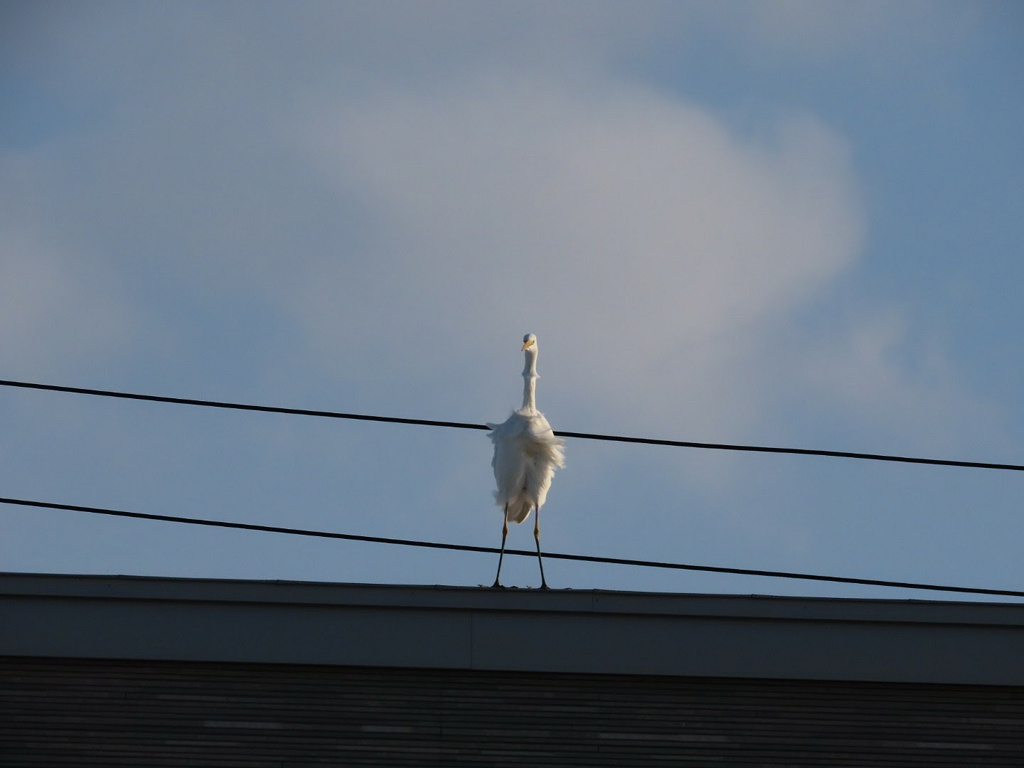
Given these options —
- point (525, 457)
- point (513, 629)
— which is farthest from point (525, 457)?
point (513, 629)

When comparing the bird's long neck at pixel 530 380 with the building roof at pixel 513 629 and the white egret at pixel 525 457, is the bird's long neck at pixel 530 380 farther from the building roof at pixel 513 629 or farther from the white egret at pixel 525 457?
the building roof at pixel 513 629

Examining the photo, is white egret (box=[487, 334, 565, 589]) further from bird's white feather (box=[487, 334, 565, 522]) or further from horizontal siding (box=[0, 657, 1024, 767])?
horizontal siding (box=[0, 657, 1024, 767])

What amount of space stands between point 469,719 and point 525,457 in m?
3.76

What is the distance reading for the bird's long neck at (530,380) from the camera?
11.1 meters

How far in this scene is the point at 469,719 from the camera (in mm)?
Answer: 7211

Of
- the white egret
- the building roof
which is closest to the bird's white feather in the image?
the white egret

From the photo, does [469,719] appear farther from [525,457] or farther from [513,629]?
[525,457]

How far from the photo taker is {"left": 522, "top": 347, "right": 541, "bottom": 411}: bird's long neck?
11.1 m

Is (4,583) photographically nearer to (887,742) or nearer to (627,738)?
(627,738)

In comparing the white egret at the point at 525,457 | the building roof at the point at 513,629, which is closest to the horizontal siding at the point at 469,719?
the building roof at the point at 513,629

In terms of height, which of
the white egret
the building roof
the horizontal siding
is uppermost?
the white egret

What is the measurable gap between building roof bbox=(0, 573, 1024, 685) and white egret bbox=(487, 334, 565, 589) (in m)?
3.15

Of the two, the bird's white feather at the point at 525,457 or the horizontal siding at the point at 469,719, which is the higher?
the bird's white feather at the point at 525,457

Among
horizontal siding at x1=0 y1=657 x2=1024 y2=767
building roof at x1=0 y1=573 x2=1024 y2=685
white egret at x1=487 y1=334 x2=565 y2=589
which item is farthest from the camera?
white egret at x1=487 y1=334 x2=565 y2=589
